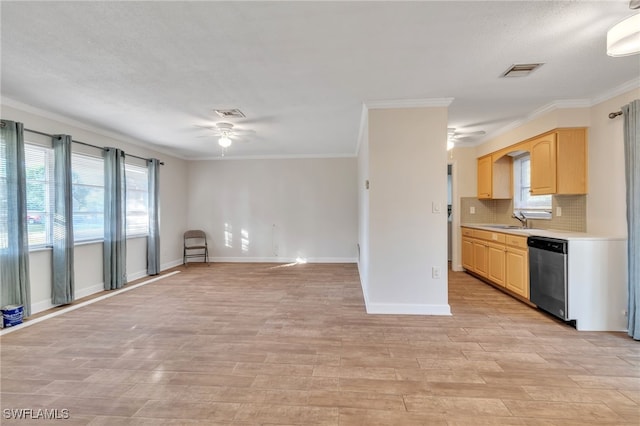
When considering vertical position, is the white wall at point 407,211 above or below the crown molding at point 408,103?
below

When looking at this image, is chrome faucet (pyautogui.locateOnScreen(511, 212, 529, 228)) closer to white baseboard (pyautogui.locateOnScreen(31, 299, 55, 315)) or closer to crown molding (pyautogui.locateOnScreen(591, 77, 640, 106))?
crown molding (pyautogui.locateOnScreen(591, 77, 640, 106))

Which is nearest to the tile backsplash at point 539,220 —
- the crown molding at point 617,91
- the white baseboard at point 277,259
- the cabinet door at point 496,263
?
the cabinet door at point 496,263

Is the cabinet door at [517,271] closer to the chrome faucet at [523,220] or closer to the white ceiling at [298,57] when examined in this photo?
the chrome faucet at [523,220]

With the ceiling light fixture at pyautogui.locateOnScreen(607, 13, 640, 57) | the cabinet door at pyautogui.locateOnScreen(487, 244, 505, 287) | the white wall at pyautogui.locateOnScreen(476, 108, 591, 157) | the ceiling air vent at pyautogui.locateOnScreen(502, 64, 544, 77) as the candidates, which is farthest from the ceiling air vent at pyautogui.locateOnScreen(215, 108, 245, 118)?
the cabinet door at pyautogui.locateOnScreen(487, 244, 505, 287)

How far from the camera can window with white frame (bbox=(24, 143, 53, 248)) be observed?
3.38 m

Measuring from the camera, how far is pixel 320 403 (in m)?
1.79

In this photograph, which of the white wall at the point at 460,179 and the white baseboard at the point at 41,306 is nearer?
the white baseboard at the point at 41,306

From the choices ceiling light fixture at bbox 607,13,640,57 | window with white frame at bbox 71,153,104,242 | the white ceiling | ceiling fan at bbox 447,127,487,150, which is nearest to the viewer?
ceiling light fixture at bbox 607,13,640,57

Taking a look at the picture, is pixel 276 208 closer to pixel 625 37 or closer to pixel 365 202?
pixel 365 202

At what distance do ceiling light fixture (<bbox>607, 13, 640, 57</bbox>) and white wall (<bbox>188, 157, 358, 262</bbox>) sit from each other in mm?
4821

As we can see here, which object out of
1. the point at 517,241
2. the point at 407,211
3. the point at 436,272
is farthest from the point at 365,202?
the point at 517,241

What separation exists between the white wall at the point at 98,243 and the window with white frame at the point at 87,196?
0.50ft

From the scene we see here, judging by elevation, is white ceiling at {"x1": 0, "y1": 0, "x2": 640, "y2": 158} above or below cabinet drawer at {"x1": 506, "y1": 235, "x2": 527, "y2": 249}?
above

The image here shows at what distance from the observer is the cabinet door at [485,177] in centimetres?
495
